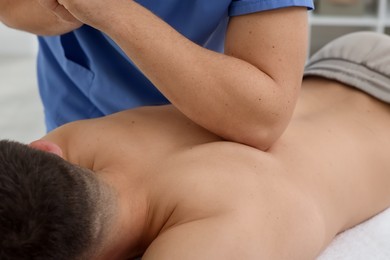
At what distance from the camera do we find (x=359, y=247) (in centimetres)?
109

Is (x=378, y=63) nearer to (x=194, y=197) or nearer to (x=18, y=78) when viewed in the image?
(x=194, y=197)

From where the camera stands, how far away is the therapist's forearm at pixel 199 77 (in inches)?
38.7

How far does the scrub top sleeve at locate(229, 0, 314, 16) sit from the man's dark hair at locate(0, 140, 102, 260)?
407 millimetres

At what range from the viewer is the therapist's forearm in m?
0.98

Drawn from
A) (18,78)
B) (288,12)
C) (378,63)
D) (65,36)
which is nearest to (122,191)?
(288,12)

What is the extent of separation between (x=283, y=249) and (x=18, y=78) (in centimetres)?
269

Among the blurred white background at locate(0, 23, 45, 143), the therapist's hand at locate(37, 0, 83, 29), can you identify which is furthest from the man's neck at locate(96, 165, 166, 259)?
the blurred white background at locate(0, 23, 45, 143)

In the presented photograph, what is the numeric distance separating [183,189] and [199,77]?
18 centimetres

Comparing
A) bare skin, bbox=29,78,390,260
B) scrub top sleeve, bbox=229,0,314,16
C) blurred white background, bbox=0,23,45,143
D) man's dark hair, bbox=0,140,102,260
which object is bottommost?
blurred white background, bbox=0,23,45,143

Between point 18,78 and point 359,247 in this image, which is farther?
point 18,78

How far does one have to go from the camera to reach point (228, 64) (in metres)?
1.02

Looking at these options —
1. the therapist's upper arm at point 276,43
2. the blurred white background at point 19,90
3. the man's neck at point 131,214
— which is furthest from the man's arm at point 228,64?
the blurred white background at point 19,90

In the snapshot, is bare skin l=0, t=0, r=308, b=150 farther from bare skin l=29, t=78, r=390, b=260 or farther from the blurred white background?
the blurred white background

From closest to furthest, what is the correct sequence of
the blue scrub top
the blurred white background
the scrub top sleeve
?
1. the scrub top sleeve
2. the blue scrub top
3. the blurred white background
